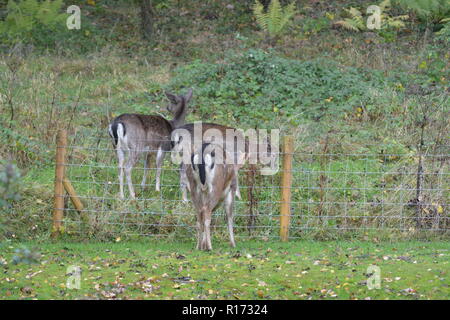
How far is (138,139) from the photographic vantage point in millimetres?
12023

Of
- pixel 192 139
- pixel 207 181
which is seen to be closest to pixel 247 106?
pixel 192 139

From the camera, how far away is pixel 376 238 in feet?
33.6

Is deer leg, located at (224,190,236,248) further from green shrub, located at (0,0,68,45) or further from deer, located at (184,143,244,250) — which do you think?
green shrub, located at (0,0,68,45)

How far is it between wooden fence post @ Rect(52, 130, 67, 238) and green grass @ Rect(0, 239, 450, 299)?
0.98 feet

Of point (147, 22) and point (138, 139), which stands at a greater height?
point (147, 22)

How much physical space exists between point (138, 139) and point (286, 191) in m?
3.09

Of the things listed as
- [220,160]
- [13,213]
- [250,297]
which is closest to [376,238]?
[220,160]

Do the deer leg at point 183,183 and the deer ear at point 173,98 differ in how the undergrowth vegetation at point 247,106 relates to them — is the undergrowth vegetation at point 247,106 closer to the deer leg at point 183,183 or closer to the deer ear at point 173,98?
the deer leg at point 183,183

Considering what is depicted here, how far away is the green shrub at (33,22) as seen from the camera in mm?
16156

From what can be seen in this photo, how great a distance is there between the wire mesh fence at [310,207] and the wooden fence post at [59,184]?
6cm

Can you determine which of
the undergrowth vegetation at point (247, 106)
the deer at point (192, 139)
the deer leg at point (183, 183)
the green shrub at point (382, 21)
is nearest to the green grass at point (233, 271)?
the undergrowth vegetation at point (247, 106)

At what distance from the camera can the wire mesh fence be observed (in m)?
10.3

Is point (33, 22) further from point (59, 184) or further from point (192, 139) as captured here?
point (59, 184)

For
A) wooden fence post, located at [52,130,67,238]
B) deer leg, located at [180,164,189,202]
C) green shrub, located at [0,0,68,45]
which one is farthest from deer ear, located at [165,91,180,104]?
green shrub, located at [0,0,68,45]
